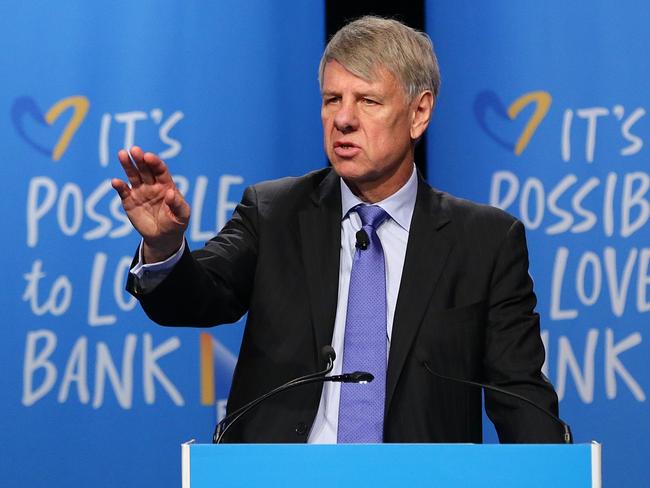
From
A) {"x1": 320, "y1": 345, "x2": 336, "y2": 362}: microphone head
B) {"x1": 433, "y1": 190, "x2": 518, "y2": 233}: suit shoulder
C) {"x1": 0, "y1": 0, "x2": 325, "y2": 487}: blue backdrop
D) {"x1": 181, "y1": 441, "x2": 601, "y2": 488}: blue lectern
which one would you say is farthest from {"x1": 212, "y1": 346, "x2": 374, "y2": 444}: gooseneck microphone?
{"x1": 0, "y1": 0, "x2": 325, "y2": 487}: blue backdrop

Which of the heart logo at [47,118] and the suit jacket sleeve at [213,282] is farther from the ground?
the heart logo at [47,118]

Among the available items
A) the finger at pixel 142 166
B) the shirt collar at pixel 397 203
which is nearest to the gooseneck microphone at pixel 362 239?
the shirt collar at pixel 397 203

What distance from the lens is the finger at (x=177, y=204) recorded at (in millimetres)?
1653

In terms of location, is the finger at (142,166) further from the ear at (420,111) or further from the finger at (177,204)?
the ear at (420,111)

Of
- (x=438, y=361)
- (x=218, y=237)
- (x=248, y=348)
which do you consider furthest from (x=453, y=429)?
(x=218, y=237)

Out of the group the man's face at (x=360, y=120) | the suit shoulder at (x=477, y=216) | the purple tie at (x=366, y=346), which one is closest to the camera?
the purple tie at (x=366, y=346)

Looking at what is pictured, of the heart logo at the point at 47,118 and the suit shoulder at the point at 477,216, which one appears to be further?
the heart logo at the point at 47,118

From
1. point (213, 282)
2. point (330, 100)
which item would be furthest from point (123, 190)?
point (330, 100)

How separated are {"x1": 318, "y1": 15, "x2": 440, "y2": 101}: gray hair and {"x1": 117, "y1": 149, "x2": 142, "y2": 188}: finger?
1.69ft

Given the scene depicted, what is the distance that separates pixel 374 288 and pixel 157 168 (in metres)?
0.51

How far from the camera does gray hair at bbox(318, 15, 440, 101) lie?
1988 mm

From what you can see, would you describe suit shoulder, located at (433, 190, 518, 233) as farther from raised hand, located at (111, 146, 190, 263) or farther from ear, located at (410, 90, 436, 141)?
raised hand, located at (111, 146, 190, 263)

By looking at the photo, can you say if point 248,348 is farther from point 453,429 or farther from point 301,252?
point 453,429

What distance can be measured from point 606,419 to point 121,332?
4.71 feet
